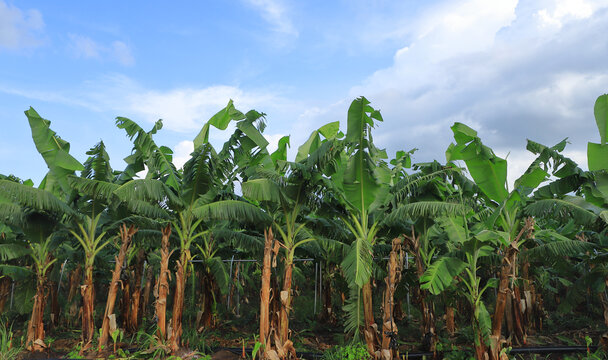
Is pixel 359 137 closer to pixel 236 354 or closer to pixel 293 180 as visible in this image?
pixel 293 180

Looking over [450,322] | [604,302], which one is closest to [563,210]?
[604,302]

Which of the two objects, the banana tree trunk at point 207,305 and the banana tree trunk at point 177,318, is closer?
the banana tree trunk at point 177,318

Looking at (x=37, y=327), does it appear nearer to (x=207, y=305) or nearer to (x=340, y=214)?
(x=207, y=305)

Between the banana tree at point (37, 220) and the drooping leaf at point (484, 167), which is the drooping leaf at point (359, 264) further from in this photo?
the banana tree at point (37, 220)

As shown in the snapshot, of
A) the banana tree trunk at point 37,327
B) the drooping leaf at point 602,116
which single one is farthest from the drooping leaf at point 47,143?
the drooping leaf at point 602,116

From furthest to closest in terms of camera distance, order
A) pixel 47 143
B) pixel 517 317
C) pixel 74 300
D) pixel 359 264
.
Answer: pixel 74 300 → pixel 517 317 → pixel 47 143 → pixel 359 264

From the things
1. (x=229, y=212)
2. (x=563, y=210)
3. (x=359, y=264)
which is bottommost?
(x=359, y=264)

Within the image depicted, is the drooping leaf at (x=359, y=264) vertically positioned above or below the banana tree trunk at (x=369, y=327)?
above

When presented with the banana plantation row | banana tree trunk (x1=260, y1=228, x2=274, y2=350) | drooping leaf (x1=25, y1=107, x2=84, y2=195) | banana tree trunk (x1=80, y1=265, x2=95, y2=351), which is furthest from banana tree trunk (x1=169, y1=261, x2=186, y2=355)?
drooping leaf (x1=25, y1=107, x2=84, y2=195)

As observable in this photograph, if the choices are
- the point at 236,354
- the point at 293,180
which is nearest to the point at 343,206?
the point at 293,180

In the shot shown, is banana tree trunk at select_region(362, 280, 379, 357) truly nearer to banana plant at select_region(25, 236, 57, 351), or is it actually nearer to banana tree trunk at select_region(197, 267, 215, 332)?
banana tree trunk at select_region(197, 267, 215, 332)

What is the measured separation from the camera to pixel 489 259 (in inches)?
363

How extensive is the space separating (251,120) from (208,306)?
19.1 ft

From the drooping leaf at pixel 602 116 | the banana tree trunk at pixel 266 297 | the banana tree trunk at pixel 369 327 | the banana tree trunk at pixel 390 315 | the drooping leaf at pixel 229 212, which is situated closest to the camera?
the banana tree trunk at pixel 390 315
